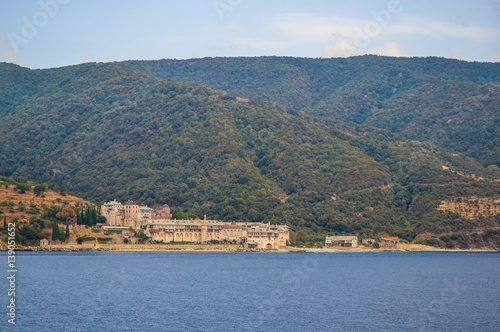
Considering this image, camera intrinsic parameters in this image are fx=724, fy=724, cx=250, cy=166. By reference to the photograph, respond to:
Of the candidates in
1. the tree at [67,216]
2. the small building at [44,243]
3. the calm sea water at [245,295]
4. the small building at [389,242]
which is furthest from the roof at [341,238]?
the small building at [44,243]

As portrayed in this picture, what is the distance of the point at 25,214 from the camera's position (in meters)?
117

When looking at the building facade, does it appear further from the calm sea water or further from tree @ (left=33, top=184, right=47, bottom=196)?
tree @ (left=33, top=184, right=47, bottom=196)

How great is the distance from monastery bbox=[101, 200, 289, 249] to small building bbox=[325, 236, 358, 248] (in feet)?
26.2

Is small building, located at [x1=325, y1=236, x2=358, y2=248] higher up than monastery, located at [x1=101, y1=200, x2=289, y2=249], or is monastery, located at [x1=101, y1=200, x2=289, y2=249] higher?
monastery, located at [x1=101, y1=200, x2=289, y2=249]

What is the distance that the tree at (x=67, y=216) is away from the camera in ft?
388

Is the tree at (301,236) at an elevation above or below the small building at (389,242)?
above

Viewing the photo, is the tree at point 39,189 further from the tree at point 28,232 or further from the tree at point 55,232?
the tree at point 28,232

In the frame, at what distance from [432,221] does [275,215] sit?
103ft

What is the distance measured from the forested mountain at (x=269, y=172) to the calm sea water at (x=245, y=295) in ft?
128

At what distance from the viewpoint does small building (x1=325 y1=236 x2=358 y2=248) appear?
132750 mm

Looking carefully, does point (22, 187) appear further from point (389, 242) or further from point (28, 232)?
point (389, 242)

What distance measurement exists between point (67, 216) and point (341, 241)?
49468 millimetres

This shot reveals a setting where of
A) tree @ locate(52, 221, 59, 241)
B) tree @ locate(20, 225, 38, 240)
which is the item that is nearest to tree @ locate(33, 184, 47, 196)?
tree @ locate(52, 221, 59, 241)

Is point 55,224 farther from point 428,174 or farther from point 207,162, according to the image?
point 428,174
